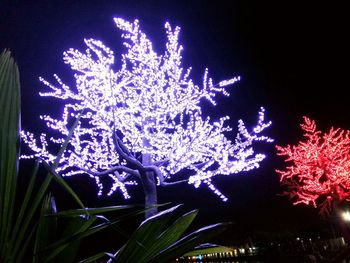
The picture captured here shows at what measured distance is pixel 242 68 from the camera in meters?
12.0

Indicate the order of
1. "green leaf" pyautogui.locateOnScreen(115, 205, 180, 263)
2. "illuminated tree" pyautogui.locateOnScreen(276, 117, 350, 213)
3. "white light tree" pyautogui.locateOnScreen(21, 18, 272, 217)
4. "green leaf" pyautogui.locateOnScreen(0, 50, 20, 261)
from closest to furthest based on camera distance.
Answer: "green leaf" pyautogui.locateOnScreen(0, 50, 20, 261)
"green leaf" pyautogui.locateOnScreen(115, 205, 180, 263)
"white light tree" pyautogui.locateOnScreen(21, 18, 272, 217)
"illuminated tree" pyautogui.locateOnScreen(276, 117, 350, 213)

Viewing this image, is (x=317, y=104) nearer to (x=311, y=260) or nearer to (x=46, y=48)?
(x=311, y=260)

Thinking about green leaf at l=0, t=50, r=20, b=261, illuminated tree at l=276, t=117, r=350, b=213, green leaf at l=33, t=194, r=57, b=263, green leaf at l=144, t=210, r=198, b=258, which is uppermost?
illuminated tree at l=276, t=117, r=350, b=213

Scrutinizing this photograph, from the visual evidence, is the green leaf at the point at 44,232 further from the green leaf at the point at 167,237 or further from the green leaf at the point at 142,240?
the green leaf at the point at 167,237

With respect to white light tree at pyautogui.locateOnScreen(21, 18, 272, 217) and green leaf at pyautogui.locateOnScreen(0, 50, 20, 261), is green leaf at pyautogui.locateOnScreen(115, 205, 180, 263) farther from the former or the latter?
white light tree at pyautogui.locateOnScreen(21, 18, 272, 217)

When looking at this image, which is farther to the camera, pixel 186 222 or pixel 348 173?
pixel 348 173

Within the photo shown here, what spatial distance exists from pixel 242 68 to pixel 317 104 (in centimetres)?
560

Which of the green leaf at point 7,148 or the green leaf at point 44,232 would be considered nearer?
the green leaf at point 7,148

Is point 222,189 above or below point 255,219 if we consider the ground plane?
above

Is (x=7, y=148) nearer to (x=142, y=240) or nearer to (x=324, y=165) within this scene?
(x=142, y=240)

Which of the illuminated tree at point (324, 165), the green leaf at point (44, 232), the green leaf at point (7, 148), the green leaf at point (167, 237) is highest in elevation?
the illuminated tree at point (324, 165)

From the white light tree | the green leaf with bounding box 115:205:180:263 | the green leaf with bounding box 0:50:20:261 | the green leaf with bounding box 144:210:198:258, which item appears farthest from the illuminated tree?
the green leaf with bounding box 0:50:20:261

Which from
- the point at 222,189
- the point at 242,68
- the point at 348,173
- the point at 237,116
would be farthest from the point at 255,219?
the point at 242,68

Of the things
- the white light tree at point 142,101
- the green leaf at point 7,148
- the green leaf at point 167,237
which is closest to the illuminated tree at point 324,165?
the white light tree at point 142,101
